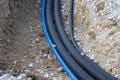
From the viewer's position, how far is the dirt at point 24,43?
4.30 m

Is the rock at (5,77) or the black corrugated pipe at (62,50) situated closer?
the rock at (5,77)

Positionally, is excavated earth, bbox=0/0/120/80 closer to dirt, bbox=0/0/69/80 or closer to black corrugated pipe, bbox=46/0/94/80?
dirt, bbox=0/0/69/80

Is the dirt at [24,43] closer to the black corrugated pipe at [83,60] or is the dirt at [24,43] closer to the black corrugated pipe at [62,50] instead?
the black corrugated pipe at [62,50]

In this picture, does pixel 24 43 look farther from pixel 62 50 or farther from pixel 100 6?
pixel 100 6

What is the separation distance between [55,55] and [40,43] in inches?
18.5

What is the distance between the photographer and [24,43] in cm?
475

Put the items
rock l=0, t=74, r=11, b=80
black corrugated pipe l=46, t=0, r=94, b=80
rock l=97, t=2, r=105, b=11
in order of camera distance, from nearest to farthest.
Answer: rock l=0, t=74, r=11, b=80, black corrugated pipe l=46, t=0, r=94, b=80, rock l=97, t=2, r=105, b=11

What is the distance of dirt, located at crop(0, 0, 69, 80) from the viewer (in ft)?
14.1

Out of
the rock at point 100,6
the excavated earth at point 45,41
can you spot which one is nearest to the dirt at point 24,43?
the excavated earth at point 45,41

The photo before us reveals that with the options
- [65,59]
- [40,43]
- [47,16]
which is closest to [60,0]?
[47,16]

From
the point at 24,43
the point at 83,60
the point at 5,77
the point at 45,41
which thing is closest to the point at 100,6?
the point at 83,60

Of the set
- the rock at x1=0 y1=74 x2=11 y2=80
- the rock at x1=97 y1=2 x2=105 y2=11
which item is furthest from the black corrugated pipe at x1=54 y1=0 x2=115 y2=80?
the rock at x1=0 y1=74 x2=11 y2=80

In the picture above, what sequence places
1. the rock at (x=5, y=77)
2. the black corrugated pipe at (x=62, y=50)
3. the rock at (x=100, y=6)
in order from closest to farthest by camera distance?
the rock at (x=5, y=77), the black corrugated pipe at (x=62, y=50), the rock at (x=100, y=6)

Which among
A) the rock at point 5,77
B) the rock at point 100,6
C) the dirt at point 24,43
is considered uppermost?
the rock at point 100,6
